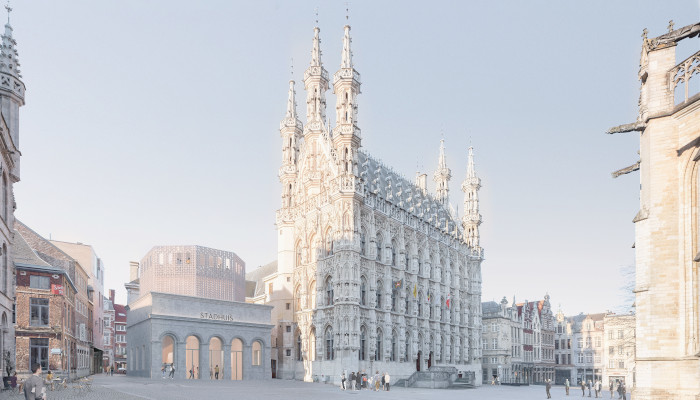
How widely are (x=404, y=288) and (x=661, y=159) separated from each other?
147 feet

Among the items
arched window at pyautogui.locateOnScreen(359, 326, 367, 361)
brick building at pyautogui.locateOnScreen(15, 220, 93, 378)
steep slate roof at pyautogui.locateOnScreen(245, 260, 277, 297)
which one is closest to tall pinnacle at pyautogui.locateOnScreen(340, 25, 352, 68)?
arched window at pyautogui.locateOnScreen(359, 326, 367, 361)

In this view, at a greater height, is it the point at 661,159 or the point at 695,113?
the point at 695,113

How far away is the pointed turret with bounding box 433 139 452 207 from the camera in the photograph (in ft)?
281

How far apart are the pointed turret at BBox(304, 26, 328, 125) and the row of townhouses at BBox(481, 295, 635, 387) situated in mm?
42188

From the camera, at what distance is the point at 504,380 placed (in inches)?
3506

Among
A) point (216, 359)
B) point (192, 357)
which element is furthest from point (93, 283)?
point (192, 357)

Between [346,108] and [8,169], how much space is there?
32363 millimetres

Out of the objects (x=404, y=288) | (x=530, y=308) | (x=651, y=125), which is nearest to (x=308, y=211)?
(x=404, y=288)

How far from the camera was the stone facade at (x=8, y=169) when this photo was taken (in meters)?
27.7

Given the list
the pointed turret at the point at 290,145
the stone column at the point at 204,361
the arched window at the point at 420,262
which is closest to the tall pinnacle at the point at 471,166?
the arched window at the point at 420,262

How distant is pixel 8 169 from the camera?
29.4m

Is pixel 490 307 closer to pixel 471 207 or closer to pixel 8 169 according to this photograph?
pixel 471 207

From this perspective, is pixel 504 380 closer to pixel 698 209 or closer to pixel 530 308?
pixel 530 308

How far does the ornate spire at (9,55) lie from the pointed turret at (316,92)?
3138cm
